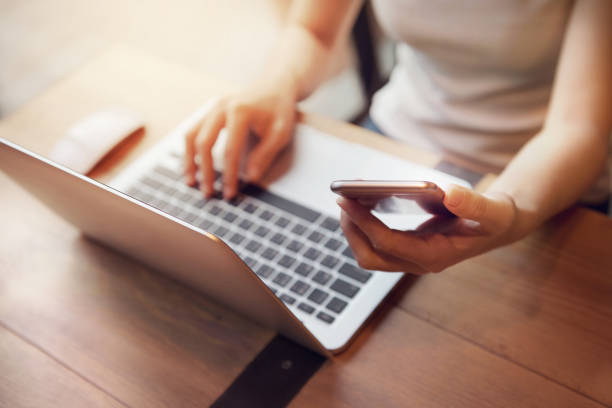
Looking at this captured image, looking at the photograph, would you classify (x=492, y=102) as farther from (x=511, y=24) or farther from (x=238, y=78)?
(x=238, y=78)

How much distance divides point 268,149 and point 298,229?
15 centimetres

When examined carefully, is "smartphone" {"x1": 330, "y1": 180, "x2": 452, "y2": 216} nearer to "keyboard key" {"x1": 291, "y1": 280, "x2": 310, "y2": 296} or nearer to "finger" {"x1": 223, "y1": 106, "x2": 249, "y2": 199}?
"keyboard key" {"x1": 291, "y1": 280, "x2": 310, "y2": 296}

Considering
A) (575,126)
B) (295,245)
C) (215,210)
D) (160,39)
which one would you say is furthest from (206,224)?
(160,39)

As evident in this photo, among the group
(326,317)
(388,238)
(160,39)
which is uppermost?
(388,238)

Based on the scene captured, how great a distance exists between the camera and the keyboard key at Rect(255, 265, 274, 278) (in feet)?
2.08

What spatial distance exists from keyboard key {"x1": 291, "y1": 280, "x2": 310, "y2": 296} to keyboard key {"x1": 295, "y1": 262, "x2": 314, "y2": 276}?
0.01 m

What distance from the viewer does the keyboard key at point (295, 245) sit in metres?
0.66

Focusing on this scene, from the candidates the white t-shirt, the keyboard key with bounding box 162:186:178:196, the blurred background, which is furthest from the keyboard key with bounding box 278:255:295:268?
the blurred background

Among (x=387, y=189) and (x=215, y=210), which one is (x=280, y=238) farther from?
(x=387, y=189)

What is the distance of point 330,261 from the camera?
2.10 ft

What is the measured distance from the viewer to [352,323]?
0.59m

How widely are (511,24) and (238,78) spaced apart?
1.49 metres

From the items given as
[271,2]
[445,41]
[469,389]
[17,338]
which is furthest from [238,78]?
[469,389]

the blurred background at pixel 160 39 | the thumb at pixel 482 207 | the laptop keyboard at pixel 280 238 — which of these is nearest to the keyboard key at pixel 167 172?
the laptop keyboard at pixel 280 238
